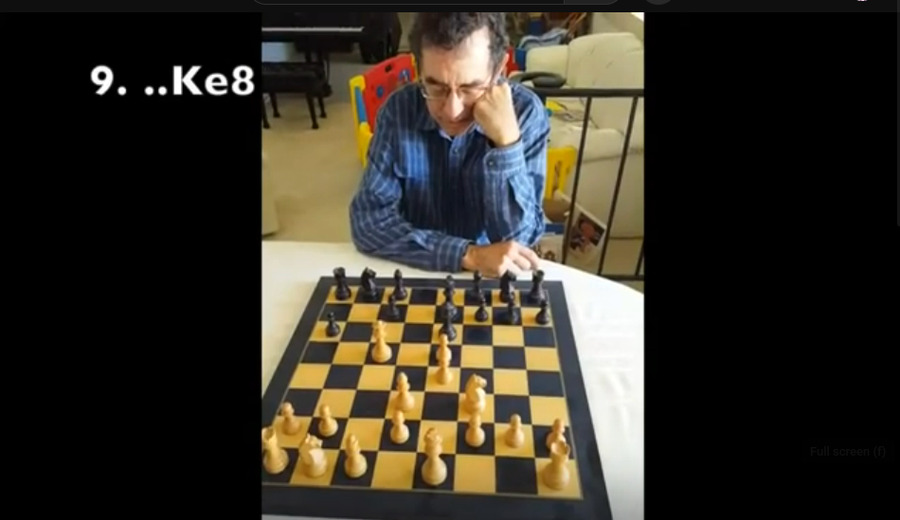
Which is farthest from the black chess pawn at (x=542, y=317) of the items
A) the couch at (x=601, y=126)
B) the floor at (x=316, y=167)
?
the floor at (x=316, y=167)

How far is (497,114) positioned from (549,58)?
1877mm

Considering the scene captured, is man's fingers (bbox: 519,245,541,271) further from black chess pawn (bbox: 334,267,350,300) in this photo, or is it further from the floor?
the floor

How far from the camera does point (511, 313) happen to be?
2.85 ft

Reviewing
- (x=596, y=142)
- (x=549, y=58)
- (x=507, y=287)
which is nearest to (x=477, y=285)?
(x=507, y=287)

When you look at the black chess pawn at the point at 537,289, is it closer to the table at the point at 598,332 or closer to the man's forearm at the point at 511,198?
the table at the point at 598,332

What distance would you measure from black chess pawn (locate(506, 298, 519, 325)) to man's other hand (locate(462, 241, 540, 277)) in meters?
0.08

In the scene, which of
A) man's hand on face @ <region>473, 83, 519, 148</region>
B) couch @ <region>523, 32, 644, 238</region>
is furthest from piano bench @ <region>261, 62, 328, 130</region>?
man's hand on face @ <region>473, 83, 519, 148</region>

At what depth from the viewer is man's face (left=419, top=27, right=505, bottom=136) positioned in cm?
98

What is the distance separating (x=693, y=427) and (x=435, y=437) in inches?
12.1
